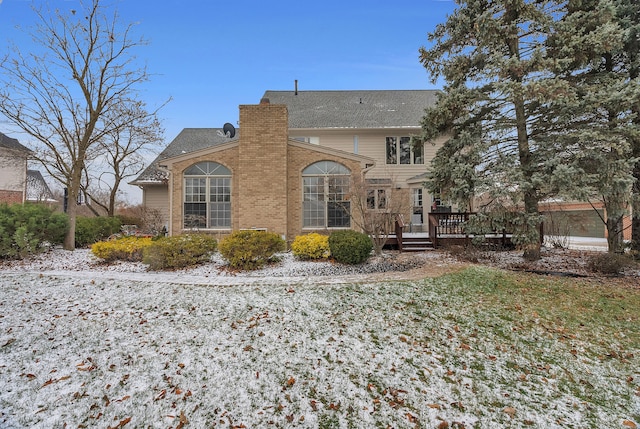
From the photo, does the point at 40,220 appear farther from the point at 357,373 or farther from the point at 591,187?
the point at 591,187

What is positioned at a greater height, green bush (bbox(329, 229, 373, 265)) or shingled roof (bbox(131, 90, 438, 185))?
shingled roof (bbox(131, 90, 438, 185))

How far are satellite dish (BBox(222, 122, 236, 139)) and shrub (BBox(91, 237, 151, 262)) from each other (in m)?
10.8

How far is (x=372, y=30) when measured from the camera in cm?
1219

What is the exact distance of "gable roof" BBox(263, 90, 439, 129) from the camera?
664 inches

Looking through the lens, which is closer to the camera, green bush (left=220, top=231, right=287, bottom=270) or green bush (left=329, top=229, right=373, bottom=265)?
green bush (left=220, top=231, right=287, bottom=270)

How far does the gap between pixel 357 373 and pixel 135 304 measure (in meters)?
3.85

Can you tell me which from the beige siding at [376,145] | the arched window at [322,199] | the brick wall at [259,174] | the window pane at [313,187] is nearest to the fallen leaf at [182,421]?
the brick wall at [259,174]

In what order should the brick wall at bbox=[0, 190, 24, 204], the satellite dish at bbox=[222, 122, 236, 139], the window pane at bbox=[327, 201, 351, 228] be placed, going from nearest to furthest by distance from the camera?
1. the window pane at bbox=[327, 201, 351, 228]
2. the satellite dish at bbox=[222, 122, 236, 139]
3. the brick wall at bbox=[0, 190, 24, 204]

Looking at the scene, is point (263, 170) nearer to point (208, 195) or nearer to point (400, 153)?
point (208, 195)

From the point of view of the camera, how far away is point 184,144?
19.1m

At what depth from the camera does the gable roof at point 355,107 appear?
16.9m

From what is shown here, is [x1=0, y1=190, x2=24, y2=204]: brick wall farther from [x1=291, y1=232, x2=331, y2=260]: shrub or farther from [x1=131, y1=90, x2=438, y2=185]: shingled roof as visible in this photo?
[x1=291, y1=232, x2=331, y2=260]: shrub

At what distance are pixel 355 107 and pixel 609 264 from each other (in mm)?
13734

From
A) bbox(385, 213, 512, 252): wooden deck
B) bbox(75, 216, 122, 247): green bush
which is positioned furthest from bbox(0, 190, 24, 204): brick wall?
bbox(385, 213, 512, 252): wooden deck
